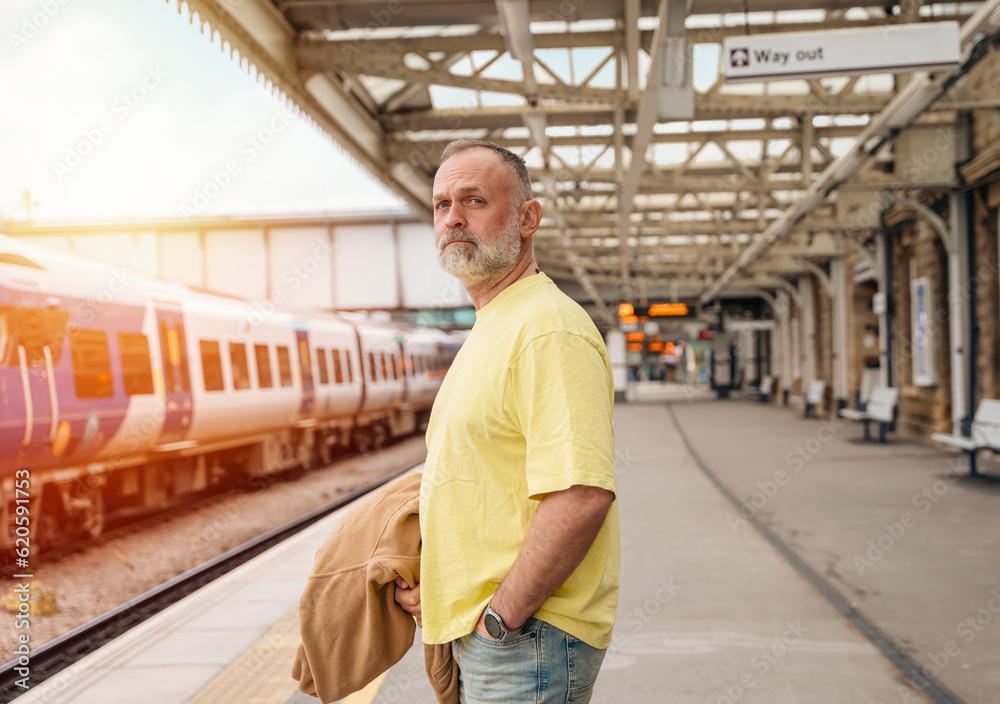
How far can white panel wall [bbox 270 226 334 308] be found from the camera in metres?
21.1

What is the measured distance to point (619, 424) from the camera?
2070 cm

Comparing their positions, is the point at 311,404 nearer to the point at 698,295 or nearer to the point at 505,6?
the point at 505,6

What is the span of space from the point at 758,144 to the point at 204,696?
12.9 m

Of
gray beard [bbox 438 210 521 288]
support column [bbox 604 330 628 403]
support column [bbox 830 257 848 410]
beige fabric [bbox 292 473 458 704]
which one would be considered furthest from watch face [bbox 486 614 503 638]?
support column [bbox 604 330 628 403]

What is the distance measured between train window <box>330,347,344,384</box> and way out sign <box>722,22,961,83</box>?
11.5 meters

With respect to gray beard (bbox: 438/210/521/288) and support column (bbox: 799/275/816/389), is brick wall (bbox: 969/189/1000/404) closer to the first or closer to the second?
gray beard (bbox: 438/210/521/288)

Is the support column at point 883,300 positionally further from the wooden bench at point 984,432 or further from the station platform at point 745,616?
the station platform at point 745,616

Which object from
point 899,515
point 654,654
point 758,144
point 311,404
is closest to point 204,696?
point 654,654

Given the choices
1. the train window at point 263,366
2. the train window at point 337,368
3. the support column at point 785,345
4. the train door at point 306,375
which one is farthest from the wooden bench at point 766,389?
the train window at point 263,366

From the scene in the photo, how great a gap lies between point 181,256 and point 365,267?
4736 mm

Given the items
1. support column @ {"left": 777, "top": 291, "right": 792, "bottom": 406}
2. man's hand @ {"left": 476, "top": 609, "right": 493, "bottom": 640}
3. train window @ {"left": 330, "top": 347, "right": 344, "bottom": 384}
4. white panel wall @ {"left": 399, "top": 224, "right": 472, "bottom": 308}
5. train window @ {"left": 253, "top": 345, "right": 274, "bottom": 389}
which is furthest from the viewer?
support column @ {"left": 777, "top": 291, "right": 792, "bottom": 406}

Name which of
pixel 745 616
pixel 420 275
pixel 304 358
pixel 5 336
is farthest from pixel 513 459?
pixel 420 275

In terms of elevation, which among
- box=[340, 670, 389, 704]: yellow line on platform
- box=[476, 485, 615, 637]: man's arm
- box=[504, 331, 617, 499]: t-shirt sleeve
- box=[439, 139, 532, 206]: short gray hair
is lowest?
box=[340, 670, 389, 704]: yellow line on platform

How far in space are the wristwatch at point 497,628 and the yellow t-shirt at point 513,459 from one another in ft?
0.11
